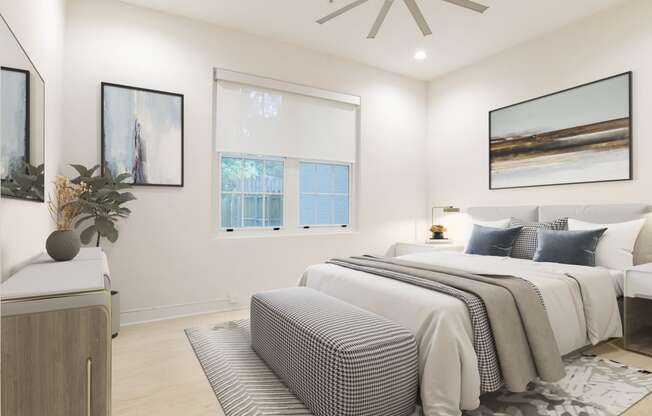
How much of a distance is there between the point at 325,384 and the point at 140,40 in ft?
11.2

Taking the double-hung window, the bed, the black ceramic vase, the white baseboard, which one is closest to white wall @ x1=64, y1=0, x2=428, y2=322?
the white baseboard

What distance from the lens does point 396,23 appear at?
3.68 meters

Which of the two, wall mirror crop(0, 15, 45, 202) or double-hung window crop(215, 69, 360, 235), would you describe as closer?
wall mirror crop(0, 15, 45, 202)

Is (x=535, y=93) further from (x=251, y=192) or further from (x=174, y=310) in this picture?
(x=174, y=310)

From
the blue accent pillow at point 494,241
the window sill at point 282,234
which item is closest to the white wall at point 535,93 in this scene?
the blue accent pillow at point 494,241

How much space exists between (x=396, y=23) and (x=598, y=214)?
2642 mm

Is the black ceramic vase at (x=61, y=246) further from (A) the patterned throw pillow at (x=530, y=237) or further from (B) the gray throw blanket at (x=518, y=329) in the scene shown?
(A) the patterned throw pillow at (x=530, y=237)

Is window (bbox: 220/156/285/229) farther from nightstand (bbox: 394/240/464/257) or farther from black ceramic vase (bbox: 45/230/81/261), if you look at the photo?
black ceramic vase (bbox: 45/230/81/261)

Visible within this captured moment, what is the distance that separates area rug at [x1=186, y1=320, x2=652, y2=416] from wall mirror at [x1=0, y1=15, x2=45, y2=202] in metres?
1.45

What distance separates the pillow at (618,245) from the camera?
291 centimetres

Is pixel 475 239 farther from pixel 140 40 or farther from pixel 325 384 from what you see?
pixel 140 40

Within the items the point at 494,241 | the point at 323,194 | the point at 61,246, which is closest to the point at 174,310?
the point at 61,246

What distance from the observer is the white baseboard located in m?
3.32

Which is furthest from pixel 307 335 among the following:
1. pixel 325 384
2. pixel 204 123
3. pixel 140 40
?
pixel 140 40
